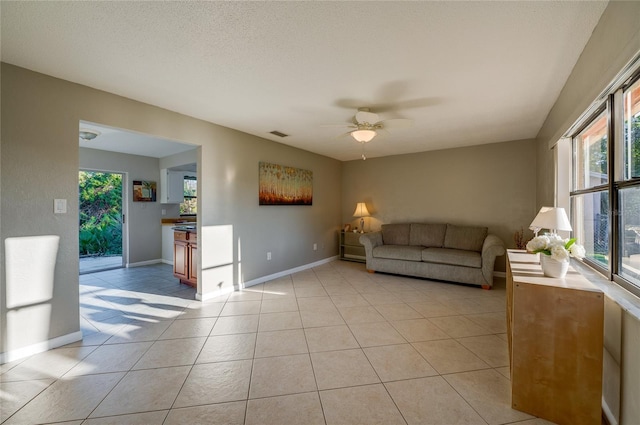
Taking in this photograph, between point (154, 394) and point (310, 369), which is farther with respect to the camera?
point (310, 369)

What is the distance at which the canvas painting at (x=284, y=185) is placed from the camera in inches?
174

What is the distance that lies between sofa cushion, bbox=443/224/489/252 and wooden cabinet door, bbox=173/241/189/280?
441 cm

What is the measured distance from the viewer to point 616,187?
1.66 metres

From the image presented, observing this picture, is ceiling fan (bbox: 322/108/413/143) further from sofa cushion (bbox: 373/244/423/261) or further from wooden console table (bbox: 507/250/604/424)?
sofa cushion (bbox: 373/244/423/261)

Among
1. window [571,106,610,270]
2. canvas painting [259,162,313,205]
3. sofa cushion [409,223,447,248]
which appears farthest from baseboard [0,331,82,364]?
sofa cushion [409,223,447,248]

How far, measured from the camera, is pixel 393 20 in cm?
161

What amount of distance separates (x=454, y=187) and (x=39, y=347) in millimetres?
5921

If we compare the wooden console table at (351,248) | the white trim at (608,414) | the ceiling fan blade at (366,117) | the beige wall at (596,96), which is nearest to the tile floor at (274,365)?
the white trim at (608,414)

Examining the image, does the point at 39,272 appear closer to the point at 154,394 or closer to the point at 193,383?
the point at 154,394

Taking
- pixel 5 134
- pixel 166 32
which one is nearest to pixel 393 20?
pixel 166 32

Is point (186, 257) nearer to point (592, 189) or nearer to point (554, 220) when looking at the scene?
point (554, 220)

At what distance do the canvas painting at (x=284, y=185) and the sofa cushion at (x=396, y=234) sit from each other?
1.66m

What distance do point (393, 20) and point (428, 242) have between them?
4121 mm

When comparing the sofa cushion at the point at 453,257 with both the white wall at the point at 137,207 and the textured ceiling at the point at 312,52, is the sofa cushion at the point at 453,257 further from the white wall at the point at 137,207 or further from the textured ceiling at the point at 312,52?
the white wall at the point at 137,207
